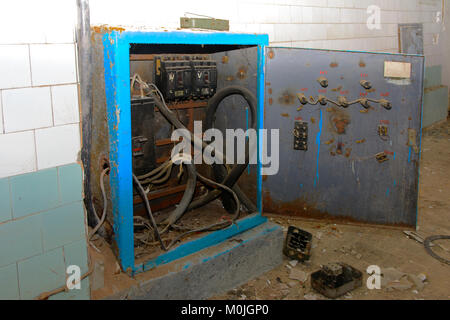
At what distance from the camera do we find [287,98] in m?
2.85

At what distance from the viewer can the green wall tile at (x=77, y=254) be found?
1.90 meters

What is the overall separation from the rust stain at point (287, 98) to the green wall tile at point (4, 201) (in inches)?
71.2

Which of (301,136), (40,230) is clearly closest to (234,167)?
(301,136)

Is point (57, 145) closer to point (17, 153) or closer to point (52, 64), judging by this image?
point (17, 153)

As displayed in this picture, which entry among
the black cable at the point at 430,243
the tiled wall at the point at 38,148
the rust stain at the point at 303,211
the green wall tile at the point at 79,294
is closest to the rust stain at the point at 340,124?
the rust stain at the point at 303,211

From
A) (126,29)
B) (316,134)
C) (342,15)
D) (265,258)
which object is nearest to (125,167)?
(126,29)

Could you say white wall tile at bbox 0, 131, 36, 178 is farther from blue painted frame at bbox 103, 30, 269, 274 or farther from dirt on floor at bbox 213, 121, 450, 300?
dirt on floor at bbox 213, 121, 450, 300

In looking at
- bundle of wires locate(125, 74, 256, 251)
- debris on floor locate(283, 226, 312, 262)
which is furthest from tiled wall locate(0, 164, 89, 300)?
debris on floor locate(283, 226, 312, 262)

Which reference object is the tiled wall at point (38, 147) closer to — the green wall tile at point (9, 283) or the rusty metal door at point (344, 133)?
the green wall tile at point (9, 283)

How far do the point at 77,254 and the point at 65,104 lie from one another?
692 millimetres

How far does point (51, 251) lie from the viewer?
1834 mm

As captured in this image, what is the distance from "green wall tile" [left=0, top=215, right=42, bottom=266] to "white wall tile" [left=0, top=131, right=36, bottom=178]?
21 centimetres
